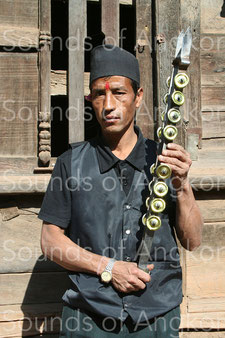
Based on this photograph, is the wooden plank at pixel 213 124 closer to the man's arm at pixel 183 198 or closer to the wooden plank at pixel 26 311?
the man's arm at pixel 183 198

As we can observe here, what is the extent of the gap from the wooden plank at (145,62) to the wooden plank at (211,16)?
1.37 ft

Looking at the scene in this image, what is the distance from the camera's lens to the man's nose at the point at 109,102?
1923mm

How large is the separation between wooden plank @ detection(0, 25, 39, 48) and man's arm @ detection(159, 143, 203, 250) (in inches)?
64.6

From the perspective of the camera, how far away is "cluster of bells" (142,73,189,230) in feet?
5.38

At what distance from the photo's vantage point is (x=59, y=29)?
16.6ft

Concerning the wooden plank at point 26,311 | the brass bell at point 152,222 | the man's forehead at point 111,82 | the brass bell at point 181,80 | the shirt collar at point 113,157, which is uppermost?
the man's forehead at point 111,82

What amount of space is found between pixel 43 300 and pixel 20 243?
1.40 feet

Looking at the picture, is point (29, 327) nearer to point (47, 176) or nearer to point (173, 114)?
point (47, 176)

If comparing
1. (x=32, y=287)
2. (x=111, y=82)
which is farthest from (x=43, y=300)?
(x=111, y=82)

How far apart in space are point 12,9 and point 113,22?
0.69 metres

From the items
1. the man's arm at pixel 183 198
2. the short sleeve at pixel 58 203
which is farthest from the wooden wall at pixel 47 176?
the man's arm at pixel 183 198


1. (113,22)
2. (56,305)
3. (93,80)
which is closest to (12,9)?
(113,22)

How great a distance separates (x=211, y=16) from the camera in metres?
3.20

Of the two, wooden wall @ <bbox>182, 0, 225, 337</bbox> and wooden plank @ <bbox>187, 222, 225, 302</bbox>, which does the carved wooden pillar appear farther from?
wooden plank @ <bbox>187, 222, 225, 302</bbox>
